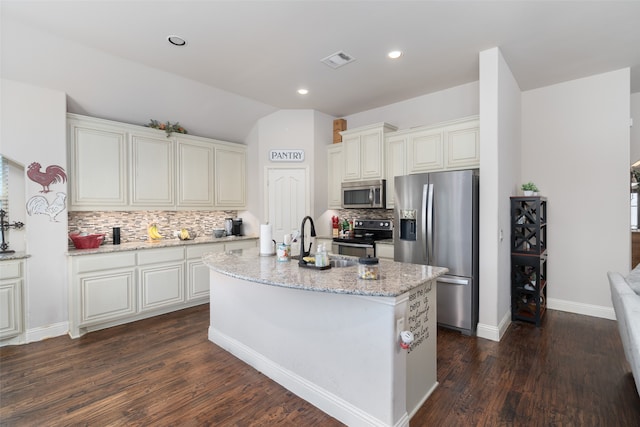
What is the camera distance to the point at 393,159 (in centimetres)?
454

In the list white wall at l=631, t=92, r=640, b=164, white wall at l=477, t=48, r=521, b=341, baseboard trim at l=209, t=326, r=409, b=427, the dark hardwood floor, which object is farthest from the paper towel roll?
white wall at l=631, t=92, r=640, b=164

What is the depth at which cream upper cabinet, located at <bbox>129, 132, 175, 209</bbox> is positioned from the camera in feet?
13.6

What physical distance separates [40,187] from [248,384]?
120 inches

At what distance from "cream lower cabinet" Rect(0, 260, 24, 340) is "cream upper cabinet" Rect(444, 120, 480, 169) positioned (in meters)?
5.01

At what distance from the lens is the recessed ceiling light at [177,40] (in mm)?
2957

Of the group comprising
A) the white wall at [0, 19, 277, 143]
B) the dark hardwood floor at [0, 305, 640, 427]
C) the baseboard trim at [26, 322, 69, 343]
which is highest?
the white wall at [0, 19, 277, 143]

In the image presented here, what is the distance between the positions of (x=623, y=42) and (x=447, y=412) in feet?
12.7

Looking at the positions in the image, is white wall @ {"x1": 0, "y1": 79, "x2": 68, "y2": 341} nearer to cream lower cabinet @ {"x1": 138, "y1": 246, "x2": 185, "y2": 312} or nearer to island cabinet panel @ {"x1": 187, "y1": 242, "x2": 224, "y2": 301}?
cream lower cabinet @ {"x1": 138, "y1": 246, "x2": 185, "y2": 312}

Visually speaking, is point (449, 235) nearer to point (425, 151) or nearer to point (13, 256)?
point (425, 151)

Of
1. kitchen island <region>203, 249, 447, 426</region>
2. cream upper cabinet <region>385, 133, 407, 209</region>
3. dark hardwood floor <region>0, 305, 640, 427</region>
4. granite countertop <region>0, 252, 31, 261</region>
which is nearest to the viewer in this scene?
kitchen island <region>203, 249, 447, 426</region>

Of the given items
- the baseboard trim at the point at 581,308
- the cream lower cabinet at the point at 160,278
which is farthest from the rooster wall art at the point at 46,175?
the baseboard trim at the point at 581,308

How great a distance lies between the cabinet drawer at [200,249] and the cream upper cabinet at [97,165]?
3.34 ft

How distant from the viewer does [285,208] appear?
5164 millimetres

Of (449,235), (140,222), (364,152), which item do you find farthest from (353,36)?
(140,222)
